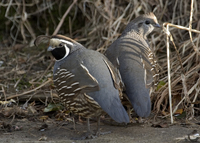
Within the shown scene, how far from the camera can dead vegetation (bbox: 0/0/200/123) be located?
15.8 feet

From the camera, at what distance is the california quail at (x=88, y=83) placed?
3.64 metres

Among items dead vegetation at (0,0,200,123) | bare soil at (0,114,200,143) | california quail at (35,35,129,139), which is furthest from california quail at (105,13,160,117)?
dead vegetation at (0,0,200,123)

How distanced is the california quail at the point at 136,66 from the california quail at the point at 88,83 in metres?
0.15

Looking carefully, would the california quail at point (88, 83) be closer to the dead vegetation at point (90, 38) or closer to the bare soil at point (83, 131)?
the bare soil at point (83, 131)

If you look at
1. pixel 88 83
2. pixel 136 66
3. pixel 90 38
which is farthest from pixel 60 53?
pixel 90 38

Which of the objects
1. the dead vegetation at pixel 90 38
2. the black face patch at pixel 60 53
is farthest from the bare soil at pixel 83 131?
the black face patch at pixel 60 53

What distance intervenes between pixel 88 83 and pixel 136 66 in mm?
691

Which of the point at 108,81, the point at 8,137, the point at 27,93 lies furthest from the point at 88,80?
the point at 27,93

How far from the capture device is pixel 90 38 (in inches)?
246

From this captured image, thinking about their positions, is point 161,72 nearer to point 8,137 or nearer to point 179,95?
point 179,95

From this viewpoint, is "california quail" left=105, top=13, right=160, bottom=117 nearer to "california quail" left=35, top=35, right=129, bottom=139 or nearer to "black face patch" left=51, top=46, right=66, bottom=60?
"california quail" left=35, top=35, right=129, bottom=139

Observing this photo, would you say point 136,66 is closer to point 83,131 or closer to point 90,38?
point 83,131

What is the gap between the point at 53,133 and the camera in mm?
4062

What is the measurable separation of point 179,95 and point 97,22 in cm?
216
